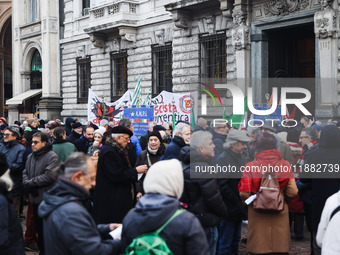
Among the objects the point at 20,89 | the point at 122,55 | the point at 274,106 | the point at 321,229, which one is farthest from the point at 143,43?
the point at 321,229

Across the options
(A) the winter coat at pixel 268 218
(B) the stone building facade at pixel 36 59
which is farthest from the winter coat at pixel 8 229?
(B) the stone building facade at pixel 36 59

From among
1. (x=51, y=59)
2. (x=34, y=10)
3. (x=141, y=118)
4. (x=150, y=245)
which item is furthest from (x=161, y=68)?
(x=150, y=245)

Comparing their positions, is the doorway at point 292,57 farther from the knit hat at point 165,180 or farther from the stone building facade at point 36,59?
the stone building facade at point 36,59

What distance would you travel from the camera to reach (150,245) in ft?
10.2

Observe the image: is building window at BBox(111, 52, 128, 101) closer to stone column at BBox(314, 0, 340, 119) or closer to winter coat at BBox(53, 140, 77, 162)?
stone column at BBox(314, 0, 340, 119)

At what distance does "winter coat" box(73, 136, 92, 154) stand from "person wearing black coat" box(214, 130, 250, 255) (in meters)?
3.40

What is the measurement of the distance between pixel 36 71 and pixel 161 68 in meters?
12.2

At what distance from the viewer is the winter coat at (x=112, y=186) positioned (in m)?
5.85

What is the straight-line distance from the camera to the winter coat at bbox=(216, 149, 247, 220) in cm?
584

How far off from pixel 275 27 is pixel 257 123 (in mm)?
5278

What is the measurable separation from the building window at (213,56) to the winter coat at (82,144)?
8755mm

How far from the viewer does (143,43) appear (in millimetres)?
20719

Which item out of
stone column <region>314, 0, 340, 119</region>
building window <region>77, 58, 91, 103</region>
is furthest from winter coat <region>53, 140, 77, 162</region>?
building window <region>77, 58, 91, 103</region>

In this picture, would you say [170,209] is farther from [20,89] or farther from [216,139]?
[20,89]
